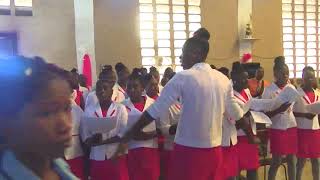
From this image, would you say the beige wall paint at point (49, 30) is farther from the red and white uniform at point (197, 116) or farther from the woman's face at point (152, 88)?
the red and white uniform at point (197, 116)

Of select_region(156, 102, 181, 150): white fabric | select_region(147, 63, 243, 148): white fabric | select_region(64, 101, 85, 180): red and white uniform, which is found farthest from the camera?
select_region(156, 102, 181, 150): white fabric

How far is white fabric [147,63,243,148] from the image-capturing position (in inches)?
130

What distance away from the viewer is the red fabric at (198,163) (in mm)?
3395

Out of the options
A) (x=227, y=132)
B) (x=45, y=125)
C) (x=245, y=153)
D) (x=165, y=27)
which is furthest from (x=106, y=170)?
(x=165, y=27)

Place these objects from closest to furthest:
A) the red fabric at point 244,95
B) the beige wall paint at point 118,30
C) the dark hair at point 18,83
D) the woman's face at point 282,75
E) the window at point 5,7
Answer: the dark hair at point 18,83, the red fabric at point 244,95, the woman's face at point 282,75, the window at point 5,7, the beige wall paint at point 118,30

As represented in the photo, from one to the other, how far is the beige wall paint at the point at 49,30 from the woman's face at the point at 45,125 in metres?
7.12

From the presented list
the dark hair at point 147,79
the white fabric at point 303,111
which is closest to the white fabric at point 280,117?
the white fabric at point 303,111

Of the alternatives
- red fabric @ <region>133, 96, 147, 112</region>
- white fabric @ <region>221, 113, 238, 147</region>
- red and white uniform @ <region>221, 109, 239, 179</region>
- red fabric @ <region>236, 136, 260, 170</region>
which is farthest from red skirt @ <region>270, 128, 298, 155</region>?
red fabric @ <region>133, 96, 147, 112</region>

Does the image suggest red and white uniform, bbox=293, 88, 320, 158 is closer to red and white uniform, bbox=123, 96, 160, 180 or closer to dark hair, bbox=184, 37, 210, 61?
red and white uniform, bbox=123, 96, 160, 180

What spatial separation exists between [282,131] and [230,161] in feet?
3.29

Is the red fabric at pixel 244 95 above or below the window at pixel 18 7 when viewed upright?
below

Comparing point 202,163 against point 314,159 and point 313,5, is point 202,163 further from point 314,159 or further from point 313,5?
point 313,5

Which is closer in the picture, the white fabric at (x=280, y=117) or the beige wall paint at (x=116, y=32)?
the white fabric at (x=280, y=117)

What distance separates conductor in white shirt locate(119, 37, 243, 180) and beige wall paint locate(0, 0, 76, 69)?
17.0 ft
